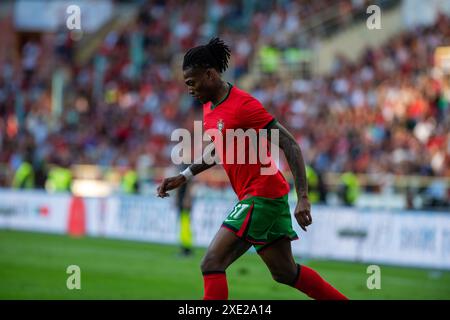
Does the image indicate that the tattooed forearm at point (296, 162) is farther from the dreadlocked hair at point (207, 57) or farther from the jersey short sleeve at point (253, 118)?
the dreadlocked hair at point (207, 57)

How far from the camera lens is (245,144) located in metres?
8.89

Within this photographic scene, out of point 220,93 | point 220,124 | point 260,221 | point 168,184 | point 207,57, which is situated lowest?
point 260,221

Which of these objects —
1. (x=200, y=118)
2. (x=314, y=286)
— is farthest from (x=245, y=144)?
(x=200, y=118)

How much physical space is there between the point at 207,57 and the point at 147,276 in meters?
7.19

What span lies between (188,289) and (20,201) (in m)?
13.8

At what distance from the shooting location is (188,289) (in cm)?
1380

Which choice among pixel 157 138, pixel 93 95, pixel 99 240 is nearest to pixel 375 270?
pixel 99 240

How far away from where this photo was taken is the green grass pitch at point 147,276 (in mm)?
13266

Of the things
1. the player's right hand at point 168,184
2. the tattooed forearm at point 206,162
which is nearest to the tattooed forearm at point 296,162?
the tattooed forearm at point 206,162

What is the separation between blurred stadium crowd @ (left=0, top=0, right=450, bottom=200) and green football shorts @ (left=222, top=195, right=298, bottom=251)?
11.8 meters

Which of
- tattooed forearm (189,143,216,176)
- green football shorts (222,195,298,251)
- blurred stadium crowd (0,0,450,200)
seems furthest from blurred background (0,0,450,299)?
green football shorts (222,195,298,251)

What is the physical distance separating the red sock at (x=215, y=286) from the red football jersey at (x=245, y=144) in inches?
32.6

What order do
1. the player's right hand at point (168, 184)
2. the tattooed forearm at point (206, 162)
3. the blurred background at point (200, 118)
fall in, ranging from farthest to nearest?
the blurred background at point (200, 118)
the tattooed forearm at point (206, 162)
the player's right hand at point (168, 184)

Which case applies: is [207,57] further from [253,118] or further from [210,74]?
[253,118]
